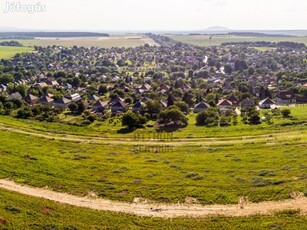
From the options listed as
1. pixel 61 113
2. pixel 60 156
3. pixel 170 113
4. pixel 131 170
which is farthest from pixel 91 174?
pixel 61 113

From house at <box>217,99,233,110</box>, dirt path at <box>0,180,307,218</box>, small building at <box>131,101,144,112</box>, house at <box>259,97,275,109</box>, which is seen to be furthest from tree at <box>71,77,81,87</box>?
dirt path at <box>0,180,307,218</box>

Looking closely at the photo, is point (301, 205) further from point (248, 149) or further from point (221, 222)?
point (248, 149)

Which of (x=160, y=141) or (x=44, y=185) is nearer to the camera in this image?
(x=44, y=185)

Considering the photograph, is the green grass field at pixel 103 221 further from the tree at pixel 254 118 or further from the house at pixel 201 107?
the house at pixel 201 107

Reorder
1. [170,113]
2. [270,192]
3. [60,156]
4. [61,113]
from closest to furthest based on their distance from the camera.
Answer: [270,192], [60,156], [170,113], [61,113]

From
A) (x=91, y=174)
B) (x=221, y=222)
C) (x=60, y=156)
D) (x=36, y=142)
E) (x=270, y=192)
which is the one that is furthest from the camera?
(x=36, y=142)

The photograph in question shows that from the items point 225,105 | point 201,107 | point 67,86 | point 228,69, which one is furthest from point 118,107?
point 228,69

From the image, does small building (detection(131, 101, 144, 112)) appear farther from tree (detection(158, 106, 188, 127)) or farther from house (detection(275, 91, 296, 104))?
house (detection(275, 91, 296, 104))

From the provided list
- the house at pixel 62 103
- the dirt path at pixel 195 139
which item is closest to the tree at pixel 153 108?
the dirt path at pixel 195 139

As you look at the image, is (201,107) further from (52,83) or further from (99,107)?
(52,83)
